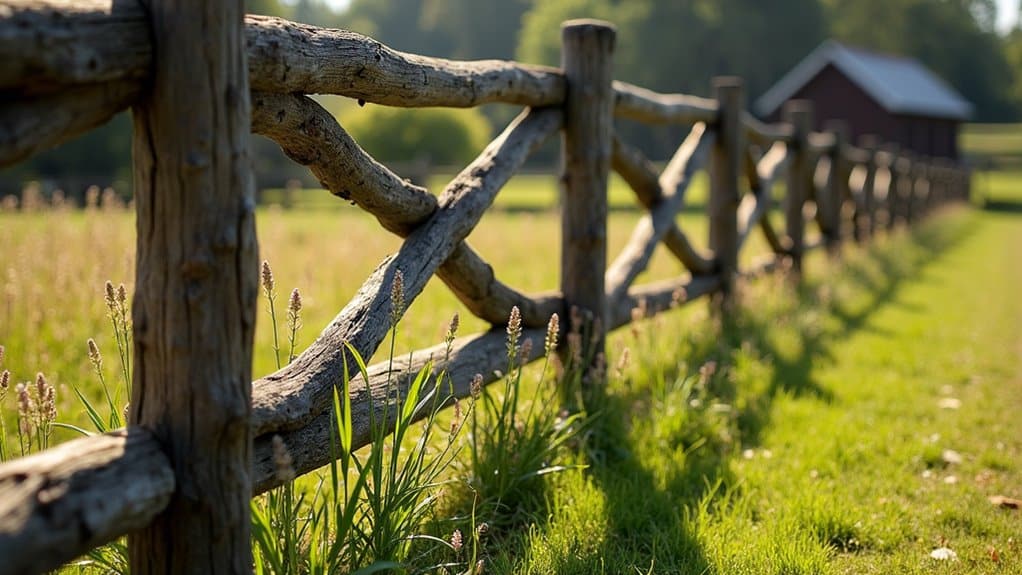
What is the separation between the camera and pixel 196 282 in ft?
6.15

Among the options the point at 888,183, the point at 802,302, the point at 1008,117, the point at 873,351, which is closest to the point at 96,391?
the point at 873,351

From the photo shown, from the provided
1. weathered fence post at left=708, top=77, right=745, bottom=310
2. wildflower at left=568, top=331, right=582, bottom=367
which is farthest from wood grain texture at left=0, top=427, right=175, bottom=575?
weathered fence post at left=708, top=77, right=745, bottom=310

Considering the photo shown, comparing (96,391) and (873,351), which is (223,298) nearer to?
(96,391)

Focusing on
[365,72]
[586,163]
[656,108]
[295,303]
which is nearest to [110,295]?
[295,303]

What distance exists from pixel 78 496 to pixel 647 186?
4.00 metres

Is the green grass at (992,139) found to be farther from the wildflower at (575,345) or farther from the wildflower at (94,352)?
the wildflower at (94,352)

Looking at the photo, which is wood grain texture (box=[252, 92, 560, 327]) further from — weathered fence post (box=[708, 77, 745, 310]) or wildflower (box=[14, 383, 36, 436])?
weathered fence post (box=[708, 77, 745, 310])

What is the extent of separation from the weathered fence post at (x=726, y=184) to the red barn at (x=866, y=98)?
2659cm

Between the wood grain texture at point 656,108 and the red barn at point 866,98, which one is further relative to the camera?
the red barn at point 866,98

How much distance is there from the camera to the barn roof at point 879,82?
101ft

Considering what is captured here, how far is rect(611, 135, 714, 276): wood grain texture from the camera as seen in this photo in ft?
15.5

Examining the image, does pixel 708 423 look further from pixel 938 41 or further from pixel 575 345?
pixel 938 41

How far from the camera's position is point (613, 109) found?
4461 millimetres

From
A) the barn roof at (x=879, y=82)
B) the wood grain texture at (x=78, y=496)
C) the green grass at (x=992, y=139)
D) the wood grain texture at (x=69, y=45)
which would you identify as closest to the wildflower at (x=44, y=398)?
the wood grain texture at (x=78, y=496)
